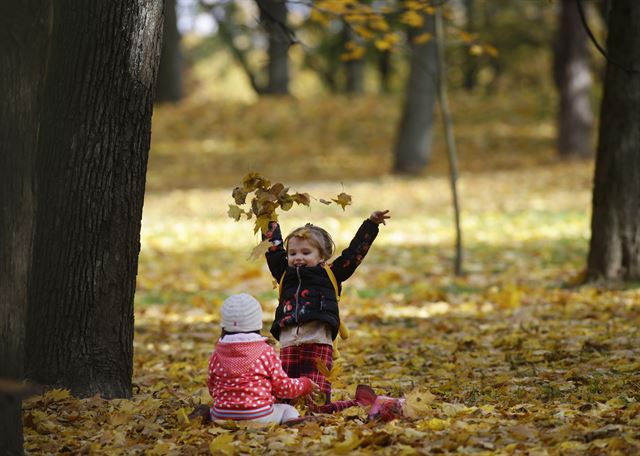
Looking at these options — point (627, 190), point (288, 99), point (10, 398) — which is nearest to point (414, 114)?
point (288, 99)

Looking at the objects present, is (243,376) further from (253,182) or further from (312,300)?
(253,182)

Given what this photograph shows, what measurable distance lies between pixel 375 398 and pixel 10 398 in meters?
2.10

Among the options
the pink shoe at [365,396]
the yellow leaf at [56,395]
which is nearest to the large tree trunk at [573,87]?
the pink shoe at [365,396]

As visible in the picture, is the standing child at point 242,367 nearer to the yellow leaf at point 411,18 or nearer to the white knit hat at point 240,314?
the white knit hat at point 240,314

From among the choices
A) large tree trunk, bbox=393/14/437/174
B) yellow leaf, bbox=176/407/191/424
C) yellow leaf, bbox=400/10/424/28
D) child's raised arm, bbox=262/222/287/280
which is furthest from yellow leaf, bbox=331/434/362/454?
large tree trunk, bbox=393/14/437/174

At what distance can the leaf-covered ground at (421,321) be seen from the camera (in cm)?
442

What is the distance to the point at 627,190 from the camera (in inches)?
323

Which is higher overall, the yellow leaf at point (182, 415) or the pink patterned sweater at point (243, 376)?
the pink patterned sweater at point (243, 376)

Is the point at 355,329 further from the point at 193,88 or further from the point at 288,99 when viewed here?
the point at 193,88

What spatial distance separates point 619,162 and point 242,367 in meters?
4.91

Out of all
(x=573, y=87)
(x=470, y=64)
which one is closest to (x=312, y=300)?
(x=573, y=87)

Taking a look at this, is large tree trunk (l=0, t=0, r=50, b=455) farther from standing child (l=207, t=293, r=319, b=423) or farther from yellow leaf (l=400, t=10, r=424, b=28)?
yellow leaf (l=400, t=10, r=424, b=28)

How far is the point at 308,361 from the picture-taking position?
5.05 metres

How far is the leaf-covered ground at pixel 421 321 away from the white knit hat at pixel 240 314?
19.6 inches
